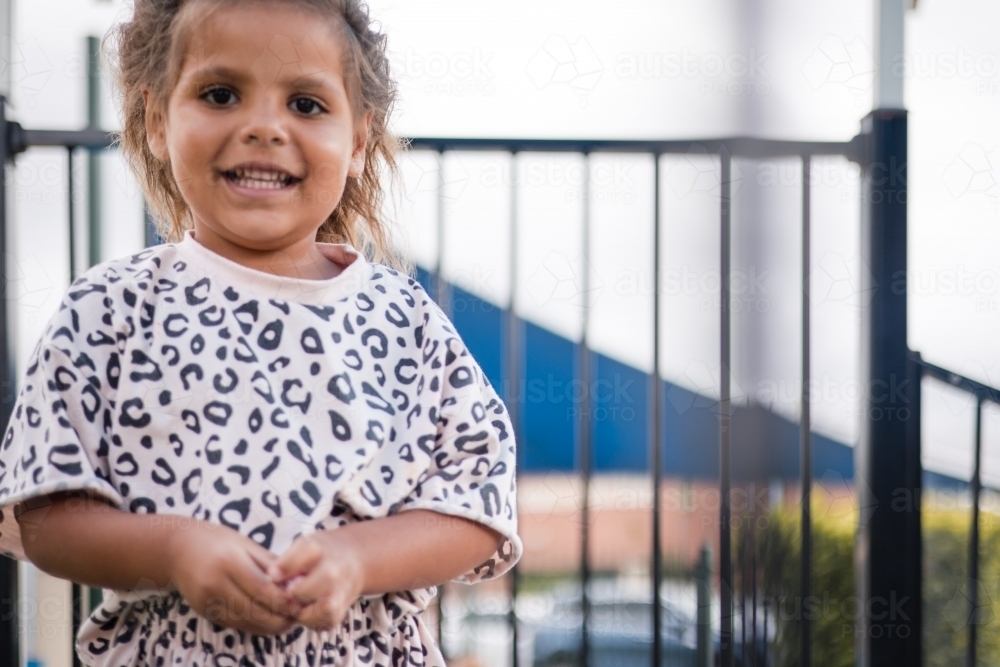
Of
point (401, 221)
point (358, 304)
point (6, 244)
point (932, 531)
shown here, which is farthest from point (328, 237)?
point (932, 531)

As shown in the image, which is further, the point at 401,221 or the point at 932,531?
the point at 932,531

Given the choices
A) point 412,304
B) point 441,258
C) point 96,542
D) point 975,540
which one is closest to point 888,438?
point 975,540

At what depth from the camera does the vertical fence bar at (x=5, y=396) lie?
1645 millimetres

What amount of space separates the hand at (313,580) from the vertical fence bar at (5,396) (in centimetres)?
110

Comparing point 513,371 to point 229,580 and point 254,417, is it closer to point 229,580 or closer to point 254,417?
point 254,417

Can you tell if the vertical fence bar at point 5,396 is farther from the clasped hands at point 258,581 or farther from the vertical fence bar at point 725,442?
the vertical fence bar at point 725,442

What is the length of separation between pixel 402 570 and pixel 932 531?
1.95 m

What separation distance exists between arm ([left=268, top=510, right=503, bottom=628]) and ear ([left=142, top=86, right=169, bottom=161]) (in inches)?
20.3

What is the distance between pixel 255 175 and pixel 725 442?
47.2 inches

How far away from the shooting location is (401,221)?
1.44 m

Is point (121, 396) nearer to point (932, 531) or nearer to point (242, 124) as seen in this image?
point (242, 124)

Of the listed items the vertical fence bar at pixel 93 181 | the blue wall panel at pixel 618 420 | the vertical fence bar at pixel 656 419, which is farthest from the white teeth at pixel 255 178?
the vertical fence bar at pixel 656 419

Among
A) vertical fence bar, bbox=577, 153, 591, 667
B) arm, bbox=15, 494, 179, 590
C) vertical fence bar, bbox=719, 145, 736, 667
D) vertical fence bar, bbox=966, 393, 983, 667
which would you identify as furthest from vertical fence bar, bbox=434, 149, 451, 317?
vertical fence bar, bbox=966, 393, 983, 667

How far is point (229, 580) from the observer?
80 cm
